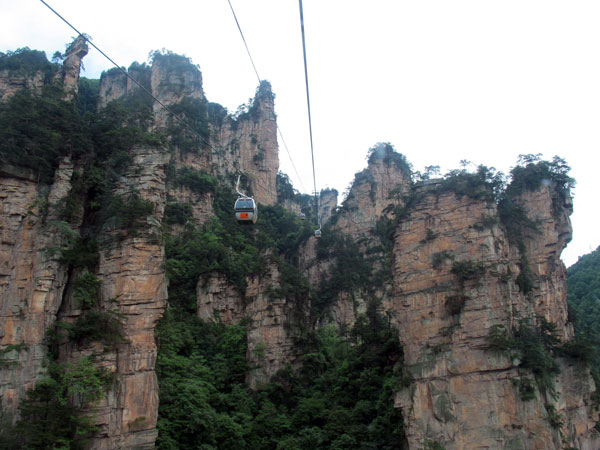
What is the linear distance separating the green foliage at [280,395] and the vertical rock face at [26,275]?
13.8ft

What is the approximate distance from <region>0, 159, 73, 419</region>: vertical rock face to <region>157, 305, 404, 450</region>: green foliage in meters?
4.22

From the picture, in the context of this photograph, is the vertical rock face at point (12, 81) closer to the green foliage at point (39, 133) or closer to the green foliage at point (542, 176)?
the green foliage at point (39, 133)

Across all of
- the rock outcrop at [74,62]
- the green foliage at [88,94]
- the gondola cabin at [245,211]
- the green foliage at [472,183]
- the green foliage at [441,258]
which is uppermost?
the green foliage at [88,94]

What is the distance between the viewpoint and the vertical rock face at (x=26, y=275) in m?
15.9

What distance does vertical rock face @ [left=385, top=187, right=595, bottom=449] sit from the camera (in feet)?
59.7

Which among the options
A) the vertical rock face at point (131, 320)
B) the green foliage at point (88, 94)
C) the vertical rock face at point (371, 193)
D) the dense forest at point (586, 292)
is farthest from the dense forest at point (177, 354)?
the green foliage at point (88, 94)

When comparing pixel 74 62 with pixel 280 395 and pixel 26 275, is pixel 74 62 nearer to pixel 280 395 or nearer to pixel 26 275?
pixel 26 275

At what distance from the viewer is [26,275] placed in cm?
1714

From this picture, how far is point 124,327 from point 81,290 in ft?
6.66

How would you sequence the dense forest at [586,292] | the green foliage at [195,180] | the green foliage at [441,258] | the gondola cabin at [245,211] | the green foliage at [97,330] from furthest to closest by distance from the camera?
the green foliage at [195,180] < the dense forest at [586,292] < the green foliage at [441,258] < the green foliage at [97,330] < the gondola cabin at [245,211]

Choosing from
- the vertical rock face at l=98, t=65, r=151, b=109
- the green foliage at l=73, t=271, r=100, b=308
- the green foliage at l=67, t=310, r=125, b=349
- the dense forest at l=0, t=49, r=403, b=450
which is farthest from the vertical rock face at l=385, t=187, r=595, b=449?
the vertical rock face at l=98, t=65, r=151, b=109

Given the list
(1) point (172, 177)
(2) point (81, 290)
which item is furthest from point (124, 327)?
(1) point (172, 177)

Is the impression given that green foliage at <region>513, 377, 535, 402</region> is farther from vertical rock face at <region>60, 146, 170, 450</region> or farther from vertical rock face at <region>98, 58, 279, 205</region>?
vertical rock face at <region>98, 58, 279, 205</region>

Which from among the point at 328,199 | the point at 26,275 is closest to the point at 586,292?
the point at 328,199
